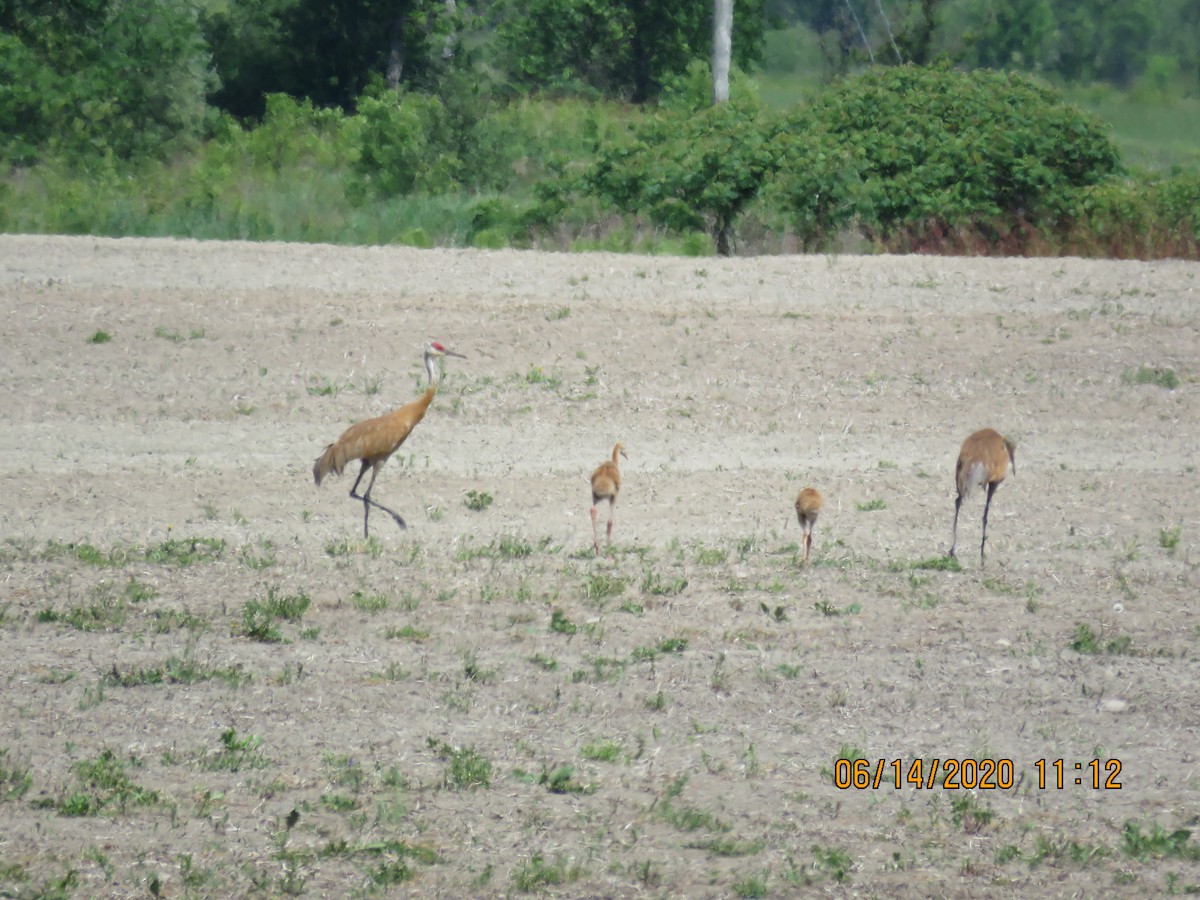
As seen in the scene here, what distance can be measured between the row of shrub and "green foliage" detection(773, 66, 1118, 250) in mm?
24

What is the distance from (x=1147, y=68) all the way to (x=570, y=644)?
37.3 metres

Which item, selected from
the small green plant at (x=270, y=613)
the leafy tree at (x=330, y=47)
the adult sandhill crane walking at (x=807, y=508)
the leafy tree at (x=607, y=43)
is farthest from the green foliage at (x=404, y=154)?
the small green plant at (x=270, y=613)

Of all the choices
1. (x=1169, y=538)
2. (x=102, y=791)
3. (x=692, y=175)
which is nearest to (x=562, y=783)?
(x=102, y=791)

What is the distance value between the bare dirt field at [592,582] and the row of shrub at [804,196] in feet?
6.55

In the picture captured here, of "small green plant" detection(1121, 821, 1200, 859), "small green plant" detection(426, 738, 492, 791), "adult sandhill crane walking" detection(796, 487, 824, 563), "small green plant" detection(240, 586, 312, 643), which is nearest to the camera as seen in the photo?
"small green plant" detection(1121, 821, 1200, 859)

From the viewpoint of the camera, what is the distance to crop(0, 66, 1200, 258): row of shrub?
2091cm

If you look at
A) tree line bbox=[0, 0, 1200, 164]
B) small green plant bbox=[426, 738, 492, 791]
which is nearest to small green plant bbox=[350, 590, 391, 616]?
small green plant bbox=[426, 738, 492, 791]

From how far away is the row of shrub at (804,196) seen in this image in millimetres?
20906

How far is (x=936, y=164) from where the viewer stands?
69.6 feet

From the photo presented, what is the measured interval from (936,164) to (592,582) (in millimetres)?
13026

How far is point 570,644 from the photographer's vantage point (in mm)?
8656

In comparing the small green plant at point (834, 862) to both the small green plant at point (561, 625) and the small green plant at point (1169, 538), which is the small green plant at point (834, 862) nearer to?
the small green plant at point (561, 625)

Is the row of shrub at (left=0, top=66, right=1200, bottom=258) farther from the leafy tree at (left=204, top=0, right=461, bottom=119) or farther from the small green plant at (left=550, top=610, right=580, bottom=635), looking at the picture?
the leafy tree at (left=204, top=0, right=461, bottom=119)
